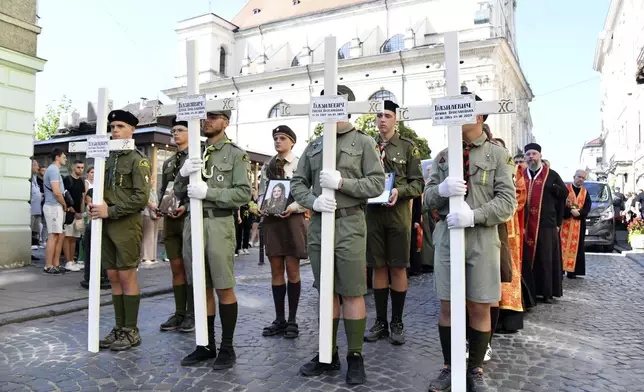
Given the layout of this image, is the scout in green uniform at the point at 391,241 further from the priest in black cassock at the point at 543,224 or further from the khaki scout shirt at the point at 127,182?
the priest in black cassock at the point at 543,224

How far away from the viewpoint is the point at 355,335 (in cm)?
398

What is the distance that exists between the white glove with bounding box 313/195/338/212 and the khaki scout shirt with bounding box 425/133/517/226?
714mm

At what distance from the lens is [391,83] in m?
45.5

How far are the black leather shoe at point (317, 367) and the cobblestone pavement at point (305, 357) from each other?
0.27 feet

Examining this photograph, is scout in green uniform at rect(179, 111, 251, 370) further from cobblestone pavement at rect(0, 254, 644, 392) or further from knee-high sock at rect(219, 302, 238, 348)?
cobblestone pavement at rect(0, 254, 644, 392)

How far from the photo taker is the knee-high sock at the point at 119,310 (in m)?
5.00

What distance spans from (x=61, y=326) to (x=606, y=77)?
67595 millimetres

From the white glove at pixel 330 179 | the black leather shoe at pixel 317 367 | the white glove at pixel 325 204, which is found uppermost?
the white glove at pixel 330 179

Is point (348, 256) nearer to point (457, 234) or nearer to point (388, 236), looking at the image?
point (457, 234)

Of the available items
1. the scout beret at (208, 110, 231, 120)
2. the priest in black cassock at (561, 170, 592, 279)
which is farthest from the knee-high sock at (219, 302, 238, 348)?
the priest in black cassock at (561, 170, 592, 279)

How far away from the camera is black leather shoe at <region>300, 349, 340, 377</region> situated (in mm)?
4023

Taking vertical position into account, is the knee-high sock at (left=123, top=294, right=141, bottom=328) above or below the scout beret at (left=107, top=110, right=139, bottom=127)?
below

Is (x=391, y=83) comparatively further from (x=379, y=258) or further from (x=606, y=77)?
(x=379, y=258)

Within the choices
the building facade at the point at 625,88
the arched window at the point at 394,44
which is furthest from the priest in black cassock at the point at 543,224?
the arched window at the point at 394,44
